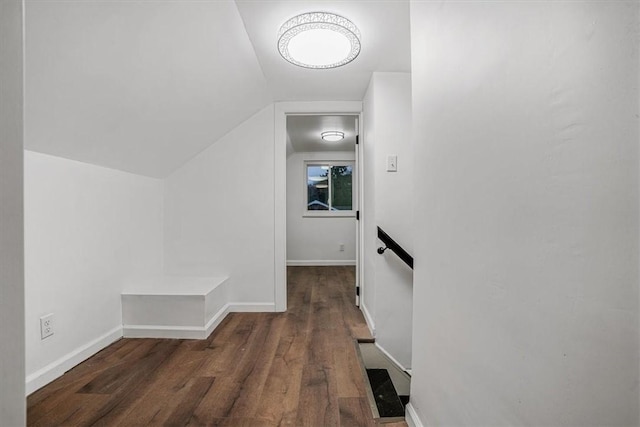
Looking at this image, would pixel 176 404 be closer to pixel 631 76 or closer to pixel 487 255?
pixel 487 255

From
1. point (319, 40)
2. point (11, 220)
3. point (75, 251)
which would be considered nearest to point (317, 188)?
point (319, 40)

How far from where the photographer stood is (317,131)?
4348 millimetres

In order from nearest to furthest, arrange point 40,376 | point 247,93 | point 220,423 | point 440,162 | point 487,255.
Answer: point 487,255, point 440,162, point 220,423, point 40,376, point 247,93

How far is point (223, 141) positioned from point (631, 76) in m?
2.91

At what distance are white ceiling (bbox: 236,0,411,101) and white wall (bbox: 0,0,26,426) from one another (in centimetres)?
140

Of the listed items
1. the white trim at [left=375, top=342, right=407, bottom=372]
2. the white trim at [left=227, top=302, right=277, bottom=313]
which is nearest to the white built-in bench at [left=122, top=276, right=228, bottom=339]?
the white trim at [left=227, top=302, right=277, bottom=313]

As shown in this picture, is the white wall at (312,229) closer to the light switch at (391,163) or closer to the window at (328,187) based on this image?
the window at (328,187)

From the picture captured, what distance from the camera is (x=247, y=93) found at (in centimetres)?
250

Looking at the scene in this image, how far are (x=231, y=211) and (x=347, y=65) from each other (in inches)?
65.5

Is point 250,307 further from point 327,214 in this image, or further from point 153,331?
point 327,214

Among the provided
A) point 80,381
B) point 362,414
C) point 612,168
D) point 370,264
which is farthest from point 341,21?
point 80,381

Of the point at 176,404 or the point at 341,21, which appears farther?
the point at 341,21

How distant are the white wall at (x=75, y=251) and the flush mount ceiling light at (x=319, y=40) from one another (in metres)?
1.50

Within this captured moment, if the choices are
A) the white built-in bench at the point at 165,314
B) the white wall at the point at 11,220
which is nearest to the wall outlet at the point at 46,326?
the white built-in bench at the point at 165,314
